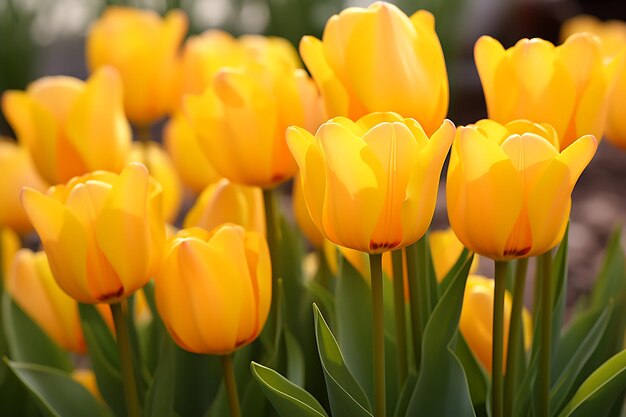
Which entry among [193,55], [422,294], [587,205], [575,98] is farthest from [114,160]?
[587,205]

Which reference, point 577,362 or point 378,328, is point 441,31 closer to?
point 577,362

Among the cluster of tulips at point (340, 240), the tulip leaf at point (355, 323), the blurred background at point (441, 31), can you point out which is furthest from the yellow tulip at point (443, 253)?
the blurred background at point (441, 31)

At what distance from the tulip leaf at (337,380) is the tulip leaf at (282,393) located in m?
0.01

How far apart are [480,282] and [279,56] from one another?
0.27 m

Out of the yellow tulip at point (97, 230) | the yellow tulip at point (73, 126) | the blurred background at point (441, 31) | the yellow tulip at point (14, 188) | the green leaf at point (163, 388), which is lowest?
the blurred background at point (441, 31)

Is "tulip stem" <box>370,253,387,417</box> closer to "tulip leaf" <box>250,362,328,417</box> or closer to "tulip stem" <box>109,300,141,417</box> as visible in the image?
"tulip leaf" <box>250,362,328,417</box>

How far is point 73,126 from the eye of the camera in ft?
3.10

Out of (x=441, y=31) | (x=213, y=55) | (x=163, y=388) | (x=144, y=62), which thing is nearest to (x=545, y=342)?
(x=163, y=388)

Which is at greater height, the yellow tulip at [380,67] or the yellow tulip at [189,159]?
the yellow tulip at [380,67]

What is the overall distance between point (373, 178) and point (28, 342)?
0.47m

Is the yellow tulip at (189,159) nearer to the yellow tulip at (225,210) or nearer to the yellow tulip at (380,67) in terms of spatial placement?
the yellow tulip at (225,210)

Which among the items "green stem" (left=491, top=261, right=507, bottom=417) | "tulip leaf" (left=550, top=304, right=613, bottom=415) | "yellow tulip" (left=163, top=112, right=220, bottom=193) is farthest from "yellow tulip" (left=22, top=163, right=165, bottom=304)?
"yellow tulip" (left=163, top=112, right=220, bottom=193)

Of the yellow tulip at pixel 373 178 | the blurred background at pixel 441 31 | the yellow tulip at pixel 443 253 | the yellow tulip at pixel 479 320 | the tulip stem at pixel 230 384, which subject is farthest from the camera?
the blurred background at pixel 441 31

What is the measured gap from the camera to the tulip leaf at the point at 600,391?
68cm
